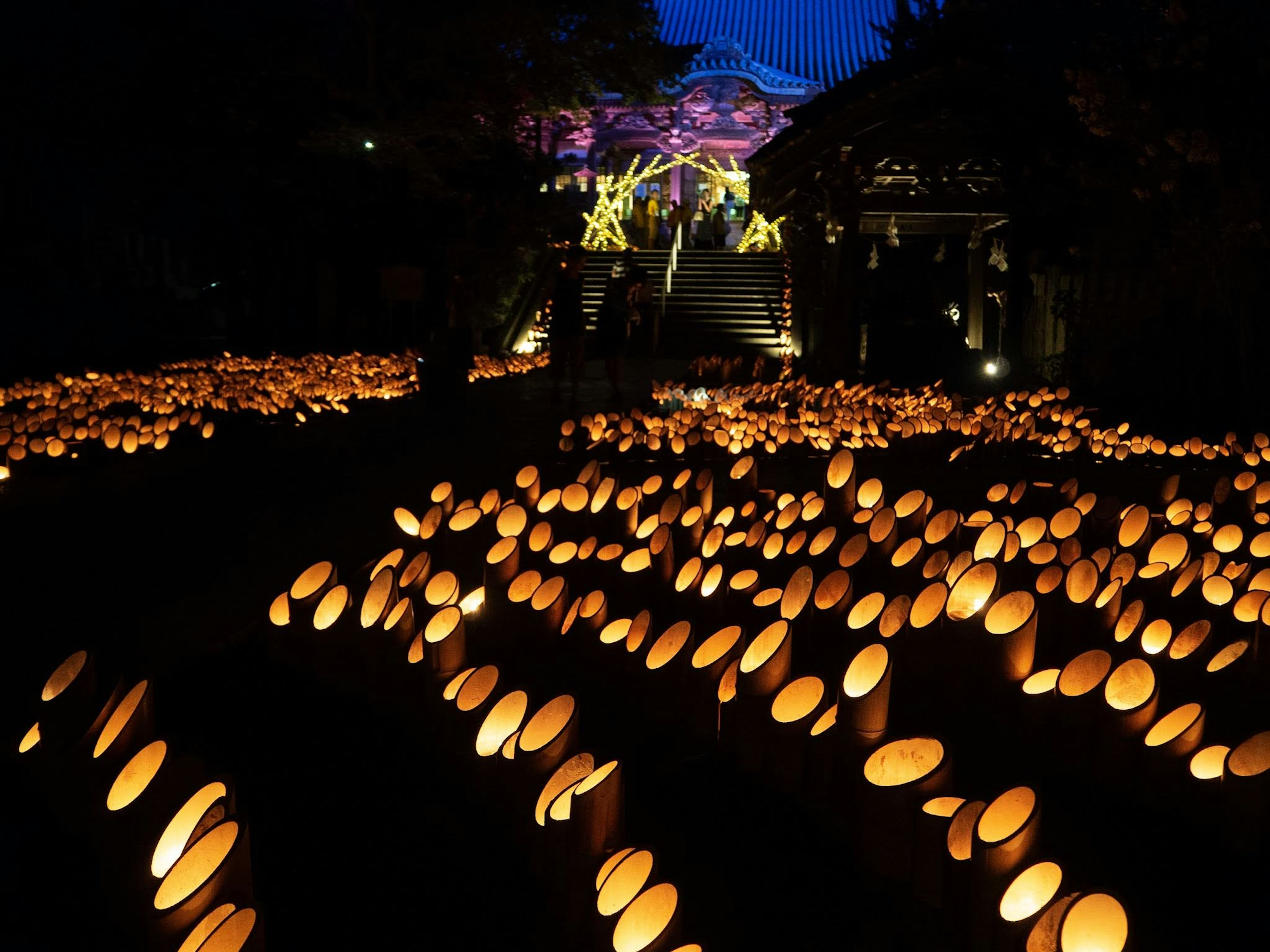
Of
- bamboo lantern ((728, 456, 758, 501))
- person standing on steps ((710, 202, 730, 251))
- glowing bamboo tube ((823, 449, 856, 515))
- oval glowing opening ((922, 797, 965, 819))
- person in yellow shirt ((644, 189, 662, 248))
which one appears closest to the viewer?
oval glowing opening ((922, 797, 965, 819))

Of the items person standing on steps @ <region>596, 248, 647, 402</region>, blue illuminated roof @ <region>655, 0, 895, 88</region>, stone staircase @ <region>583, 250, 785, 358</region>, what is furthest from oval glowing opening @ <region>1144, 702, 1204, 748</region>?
blue illuminated roof @ <region>655, 0, 895, 88</region>

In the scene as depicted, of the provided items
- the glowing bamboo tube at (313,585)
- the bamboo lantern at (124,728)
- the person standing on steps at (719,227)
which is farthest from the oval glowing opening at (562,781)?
the person standing on steps at (719,227)

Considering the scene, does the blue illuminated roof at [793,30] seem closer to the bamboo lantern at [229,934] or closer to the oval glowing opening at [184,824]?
the oval glowing opening at [184,824]

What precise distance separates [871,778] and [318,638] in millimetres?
1603

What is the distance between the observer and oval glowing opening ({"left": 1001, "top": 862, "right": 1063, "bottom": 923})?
5.48 ft

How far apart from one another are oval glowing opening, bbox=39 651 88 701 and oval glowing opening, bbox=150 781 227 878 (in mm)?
664

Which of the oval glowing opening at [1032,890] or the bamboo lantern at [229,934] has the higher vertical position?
the bamboo lantern at [229,934]

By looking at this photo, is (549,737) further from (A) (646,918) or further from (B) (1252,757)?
(B) (1252,757)

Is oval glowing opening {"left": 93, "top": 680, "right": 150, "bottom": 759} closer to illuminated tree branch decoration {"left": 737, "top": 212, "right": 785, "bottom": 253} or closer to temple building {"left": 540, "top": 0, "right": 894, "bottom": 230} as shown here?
illuminated tree branch decoration {"left": 737, "top": 212, "right": 785, "bottom": 253}

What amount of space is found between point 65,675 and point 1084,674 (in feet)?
7.45

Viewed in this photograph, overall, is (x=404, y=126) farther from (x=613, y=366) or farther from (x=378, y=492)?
(x=378, y=492)

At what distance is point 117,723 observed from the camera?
7.04 ft

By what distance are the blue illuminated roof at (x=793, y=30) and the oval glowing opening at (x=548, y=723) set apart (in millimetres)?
30062

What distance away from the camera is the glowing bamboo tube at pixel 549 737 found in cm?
203
